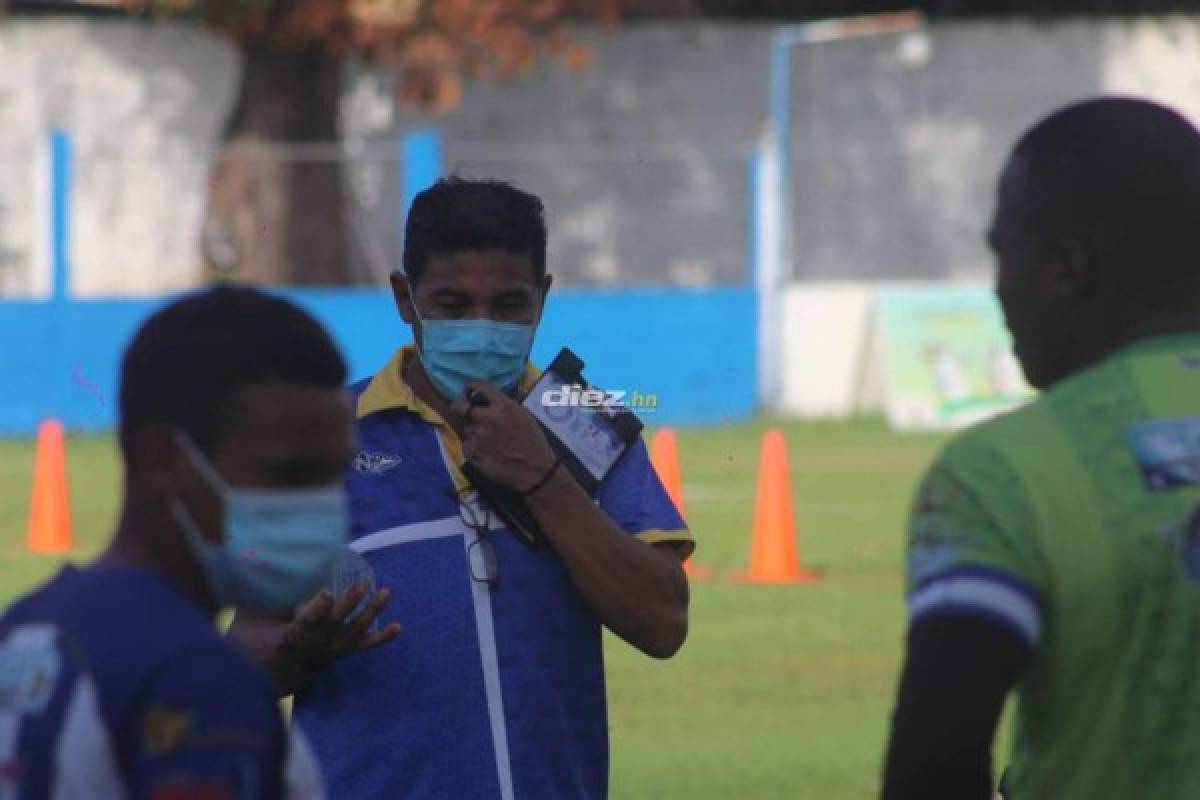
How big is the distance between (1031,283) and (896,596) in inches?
444

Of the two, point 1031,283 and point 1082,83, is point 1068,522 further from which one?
point 1082,83

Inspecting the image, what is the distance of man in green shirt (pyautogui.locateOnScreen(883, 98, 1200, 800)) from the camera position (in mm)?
3270

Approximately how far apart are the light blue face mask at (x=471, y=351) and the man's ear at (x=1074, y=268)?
136 centimetres

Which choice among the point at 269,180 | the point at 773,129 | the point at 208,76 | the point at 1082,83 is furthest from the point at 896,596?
the point at 1082,83

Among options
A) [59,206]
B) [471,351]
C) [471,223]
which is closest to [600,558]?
[471,351]

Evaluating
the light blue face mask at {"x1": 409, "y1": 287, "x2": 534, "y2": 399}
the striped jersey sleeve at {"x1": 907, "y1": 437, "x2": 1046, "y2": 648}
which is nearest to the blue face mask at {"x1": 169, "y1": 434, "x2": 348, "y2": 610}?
the striped jersey sleeve at {"x1": 907, "y1": 437, "x2": 1046, "y2": 648}

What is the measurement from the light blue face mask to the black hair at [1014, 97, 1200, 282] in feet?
4.38

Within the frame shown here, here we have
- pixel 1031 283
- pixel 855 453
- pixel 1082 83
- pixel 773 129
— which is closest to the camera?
pixel 1031 283

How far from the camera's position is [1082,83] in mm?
37688

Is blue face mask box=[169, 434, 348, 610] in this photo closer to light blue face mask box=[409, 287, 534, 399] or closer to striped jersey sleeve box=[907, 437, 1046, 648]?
striped jersey sleeve box=[907, 437, 1046, 648]

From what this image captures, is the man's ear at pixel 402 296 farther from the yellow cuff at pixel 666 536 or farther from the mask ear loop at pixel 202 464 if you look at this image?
the mask ear loop at pixel 202 464

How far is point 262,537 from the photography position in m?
3.17

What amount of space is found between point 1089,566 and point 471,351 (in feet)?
5.20

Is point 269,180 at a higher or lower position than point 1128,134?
lower
